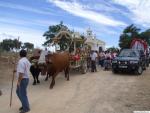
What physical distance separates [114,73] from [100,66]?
6380mm

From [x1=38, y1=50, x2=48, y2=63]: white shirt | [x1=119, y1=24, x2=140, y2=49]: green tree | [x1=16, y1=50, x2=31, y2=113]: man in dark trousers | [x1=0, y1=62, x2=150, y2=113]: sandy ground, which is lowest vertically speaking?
[x1=0, y1=62, x2=150, y2=113]: sandy ground

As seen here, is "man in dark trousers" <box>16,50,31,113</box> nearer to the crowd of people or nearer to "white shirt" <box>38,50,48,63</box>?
"white shirt" <box>38,50,48,63</box>

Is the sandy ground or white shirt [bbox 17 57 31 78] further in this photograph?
the sandy ground

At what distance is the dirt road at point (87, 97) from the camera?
11094 millimetres

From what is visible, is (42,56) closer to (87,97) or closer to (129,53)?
(87,97)

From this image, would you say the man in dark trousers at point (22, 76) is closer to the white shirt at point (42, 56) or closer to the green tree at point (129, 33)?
the white shirt at point (42, 56)

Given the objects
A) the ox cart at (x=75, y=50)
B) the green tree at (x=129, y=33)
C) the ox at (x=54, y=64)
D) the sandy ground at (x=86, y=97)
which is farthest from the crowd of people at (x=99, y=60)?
the green tree at (x=129, y=33)

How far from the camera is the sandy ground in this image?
36.4ft

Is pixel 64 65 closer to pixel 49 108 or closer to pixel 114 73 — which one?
pixel 114 73

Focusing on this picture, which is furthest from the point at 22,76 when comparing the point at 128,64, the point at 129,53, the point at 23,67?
the point at 129,53

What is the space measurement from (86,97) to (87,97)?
40 mm

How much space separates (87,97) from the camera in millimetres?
12977

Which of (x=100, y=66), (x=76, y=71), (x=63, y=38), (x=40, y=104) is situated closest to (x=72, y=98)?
(x=40, y=104)

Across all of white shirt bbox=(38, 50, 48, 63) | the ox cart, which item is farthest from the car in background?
white shirt bbox=(38, 50, 48, 63)
